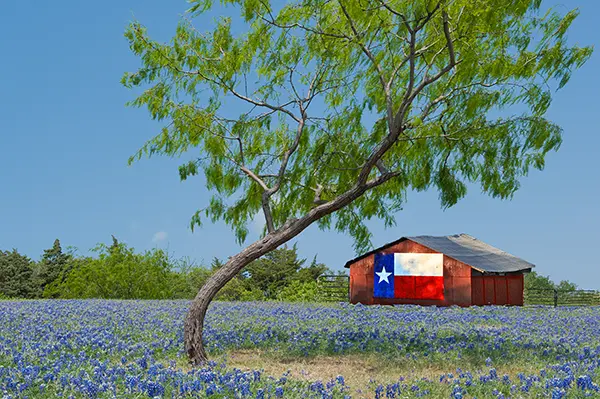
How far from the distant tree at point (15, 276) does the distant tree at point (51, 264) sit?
2.37ft

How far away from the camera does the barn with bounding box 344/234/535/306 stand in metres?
28.3

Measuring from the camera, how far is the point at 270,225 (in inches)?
423

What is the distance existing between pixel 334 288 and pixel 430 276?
7.81 m

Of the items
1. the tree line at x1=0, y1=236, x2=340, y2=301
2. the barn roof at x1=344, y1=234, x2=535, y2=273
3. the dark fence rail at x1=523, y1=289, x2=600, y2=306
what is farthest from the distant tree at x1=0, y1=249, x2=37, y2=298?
the dark fence rail at x1=523, y1=289, x2=600, y2=306

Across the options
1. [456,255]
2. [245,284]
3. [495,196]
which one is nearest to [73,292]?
[245,284]

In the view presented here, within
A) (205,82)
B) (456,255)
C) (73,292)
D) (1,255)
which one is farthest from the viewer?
(1,255)

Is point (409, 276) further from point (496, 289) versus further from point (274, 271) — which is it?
point (274, 271)

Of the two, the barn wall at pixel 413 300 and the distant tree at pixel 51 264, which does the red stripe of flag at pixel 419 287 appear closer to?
the barn wall at pixel 413 300

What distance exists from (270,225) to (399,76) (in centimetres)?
458

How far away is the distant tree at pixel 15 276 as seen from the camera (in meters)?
40.6

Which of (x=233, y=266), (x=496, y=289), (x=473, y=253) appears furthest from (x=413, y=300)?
(x=233, y=266)

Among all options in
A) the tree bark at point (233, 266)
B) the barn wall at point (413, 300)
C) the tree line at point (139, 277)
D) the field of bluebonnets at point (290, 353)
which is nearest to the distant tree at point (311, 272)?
the tree line at point (139, 277)

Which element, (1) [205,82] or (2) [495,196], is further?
(2) [495,196]

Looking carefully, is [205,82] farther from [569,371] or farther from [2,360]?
[569,371]
